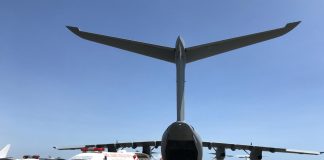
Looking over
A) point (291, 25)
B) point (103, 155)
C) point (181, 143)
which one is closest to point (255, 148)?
point (103, 155)

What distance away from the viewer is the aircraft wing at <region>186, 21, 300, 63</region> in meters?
11.4

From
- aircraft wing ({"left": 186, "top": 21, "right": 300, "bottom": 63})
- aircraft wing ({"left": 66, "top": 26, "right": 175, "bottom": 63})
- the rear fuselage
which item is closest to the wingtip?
aircraft wing ({"left": 66, "top": 26, "right": 175, "bottom": 63})

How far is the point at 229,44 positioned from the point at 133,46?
3.52m

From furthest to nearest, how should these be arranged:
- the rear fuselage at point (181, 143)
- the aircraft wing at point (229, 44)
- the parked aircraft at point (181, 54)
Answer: the rear fuselage at point (181, 143)
the parked aircraft at point (181, 54)
the aircraft wing at point (229, 44)

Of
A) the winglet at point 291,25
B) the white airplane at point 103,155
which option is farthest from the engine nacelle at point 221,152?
the winglet at point 291,25

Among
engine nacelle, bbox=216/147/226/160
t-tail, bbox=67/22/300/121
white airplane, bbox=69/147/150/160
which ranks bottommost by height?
white airplane, bbox=69/147/150/160

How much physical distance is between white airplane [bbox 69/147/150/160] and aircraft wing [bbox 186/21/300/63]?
16037 millimetres

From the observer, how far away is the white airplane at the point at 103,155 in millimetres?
26800

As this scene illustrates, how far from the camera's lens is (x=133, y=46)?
13000 millimetres

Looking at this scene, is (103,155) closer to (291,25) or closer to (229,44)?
(229,44)

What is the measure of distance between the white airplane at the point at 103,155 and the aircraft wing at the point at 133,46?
15.4m

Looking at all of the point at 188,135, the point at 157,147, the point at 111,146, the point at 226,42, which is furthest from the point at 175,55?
the point at 111,146

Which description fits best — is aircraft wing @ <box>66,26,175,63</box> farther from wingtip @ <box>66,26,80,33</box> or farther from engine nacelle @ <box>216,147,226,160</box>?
engine nacelle @ <box>216,147,226,160</box>

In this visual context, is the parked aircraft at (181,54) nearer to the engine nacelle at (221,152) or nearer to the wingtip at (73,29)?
the wingtip at (73,29)
